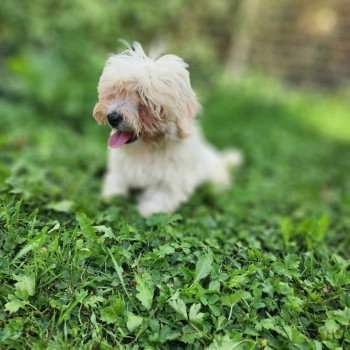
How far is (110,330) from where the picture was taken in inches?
79.7

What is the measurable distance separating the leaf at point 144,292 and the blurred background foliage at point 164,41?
220cm

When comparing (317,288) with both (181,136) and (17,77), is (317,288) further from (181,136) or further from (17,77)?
(17,77)

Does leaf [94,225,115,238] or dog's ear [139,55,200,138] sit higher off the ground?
dog's ear [139,55,200,138]

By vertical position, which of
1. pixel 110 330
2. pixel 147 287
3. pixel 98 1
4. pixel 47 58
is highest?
pixel 98 1

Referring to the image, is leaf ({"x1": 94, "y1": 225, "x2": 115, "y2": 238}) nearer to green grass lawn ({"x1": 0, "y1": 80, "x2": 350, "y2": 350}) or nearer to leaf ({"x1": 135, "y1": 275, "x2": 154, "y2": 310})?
green grass lawn ({"x1": 0, "y1": 80, "x2": 350, "y2": 350})

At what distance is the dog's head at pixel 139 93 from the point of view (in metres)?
2.50

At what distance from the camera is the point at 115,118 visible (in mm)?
2510

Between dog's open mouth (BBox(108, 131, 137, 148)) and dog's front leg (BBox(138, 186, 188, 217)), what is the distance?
0.76m


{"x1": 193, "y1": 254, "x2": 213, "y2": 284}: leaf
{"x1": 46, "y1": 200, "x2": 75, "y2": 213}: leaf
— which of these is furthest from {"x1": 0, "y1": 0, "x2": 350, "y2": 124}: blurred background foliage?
{"x1": 193, "y1": 254, "x2": 213, "y2": 284}: leaf

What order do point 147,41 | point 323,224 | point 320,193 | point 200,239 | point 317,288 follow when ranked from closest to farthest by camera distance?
point 317,288 < point 200,239 < point 323,224 < point 320,193 < point 147,41

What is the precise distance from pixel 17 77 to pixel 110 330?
4735 mm

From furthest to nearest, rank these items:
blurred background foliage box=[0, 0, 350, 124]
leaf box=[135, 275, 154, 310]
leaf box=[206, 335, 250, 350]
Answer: blurred background foliage box=[0, 0, 350, 124]
leaf box=[135, 275, 154, 310]
leaf box=[206, 335, 250, 350]

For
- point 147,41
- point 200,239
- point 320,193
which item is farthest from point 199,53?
point 200,239

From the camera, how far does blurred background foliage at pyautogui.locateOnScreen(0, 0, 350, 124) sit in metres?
5.50
